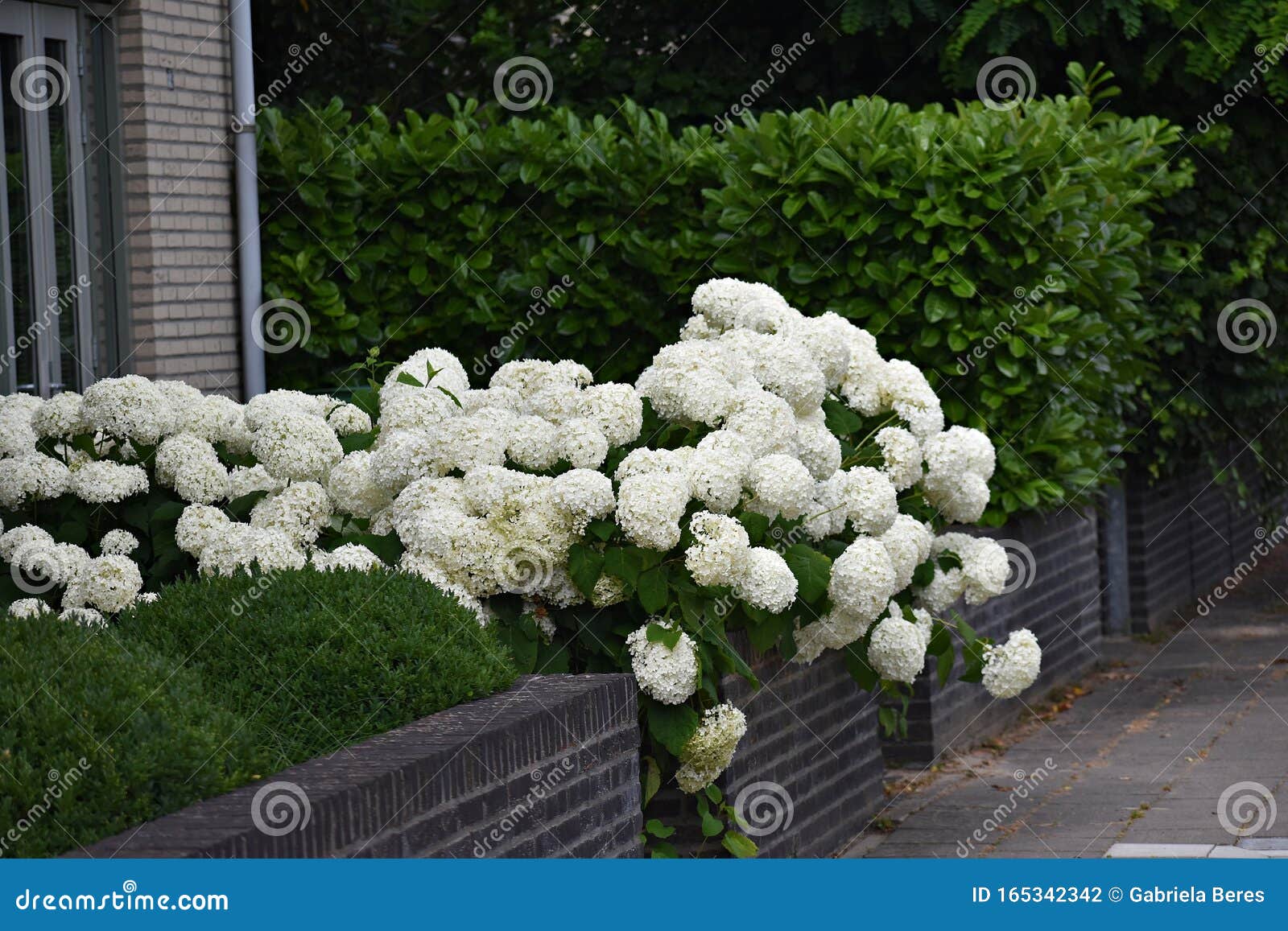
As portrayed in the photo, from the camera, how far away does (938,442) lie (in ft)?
20.9

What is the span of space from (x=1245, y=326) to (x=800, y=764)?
634 cm

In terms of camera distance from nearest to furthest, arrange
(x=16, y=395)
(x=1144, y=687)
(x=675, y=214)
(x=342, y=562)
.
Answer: (x=342, y=562) < (x=16, y=395) < (x=675, y=214) < (x=1144, y=687)

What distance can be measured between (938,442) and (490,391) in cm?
174

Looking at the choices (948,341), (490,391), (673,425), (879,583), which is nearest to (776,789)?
(879,583)

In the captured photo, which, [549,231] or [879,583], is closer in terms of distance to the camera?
[879,583]

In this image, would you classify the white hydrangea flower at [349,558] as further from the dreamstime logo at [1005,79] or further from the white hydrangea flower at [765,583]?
the dreamstime logo at [1005,79]

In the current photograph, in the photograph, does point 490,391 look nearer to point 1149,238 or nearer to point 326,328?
point 326,328

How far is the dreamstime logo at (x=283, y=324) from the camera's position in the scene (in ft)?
29.2

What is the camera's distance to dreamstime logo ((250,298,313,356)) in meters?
8.91
